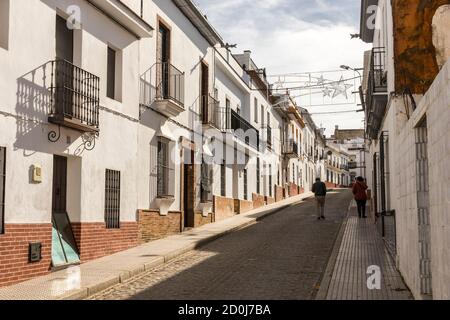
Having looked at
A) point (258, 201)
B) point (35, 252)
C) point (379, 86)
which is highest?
point (379, 86)

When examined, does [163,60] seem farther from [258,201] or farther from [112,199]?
[258,201]

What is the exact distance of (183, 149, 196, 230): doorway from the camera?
16859 millimetres

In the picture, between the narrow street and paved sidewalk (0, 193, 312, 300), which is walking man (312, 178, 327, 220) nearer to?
the narrow street

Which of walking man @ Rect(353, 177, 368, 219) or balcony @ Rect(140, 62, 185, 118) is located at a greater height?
balcony @ Rect(140, 62, 185, 118)

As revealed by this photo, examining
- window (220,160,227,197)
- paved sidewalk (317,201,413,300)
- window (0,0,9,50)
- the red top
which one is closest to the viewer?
paved sidewalk (317,201,413,300)

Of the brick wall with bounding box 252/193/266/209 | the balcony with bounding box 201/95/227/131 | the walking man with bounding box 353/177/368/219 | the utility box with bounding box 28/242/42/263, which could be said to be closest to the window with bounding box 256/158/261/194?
the brick wall with bounding box 252/193/266/209

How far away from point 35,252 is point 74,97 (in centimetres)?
280

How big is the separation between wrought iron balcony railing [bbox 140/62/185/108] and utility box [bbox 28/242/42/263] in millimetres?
5065

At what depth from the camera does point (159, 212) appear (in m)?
14.1

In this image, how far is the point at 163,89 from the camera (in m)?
14.5

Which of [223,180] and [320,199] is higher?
[223,180]

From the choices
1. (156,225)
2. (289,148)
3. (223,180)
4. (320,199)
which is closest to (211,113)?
(223,180)

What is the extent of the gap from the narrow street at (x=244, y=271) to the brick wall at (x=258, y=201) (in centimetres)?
1033
